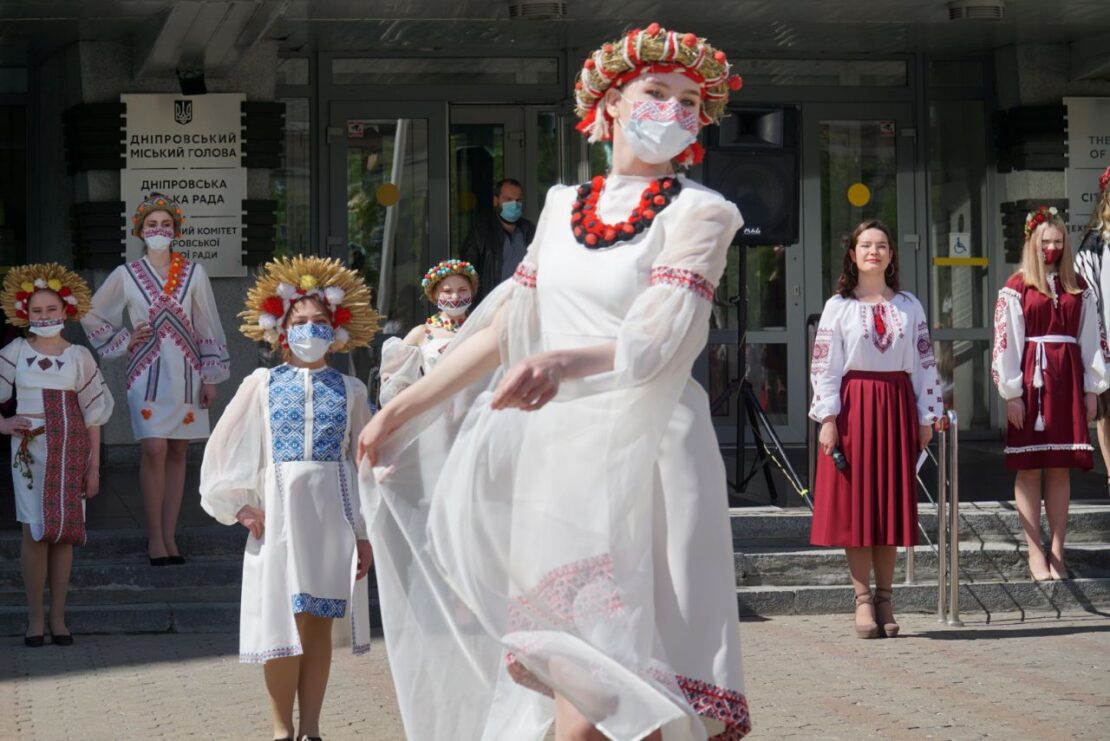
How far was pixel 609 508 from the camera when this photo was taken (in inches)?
167

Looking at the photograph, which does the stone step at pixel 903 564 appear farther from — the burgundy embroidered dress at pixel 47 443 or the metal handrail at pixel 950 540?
the burgundy embroidered dress at pixel 47 443

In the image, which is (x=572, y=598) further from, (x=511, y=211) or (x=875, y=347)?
(x=511, y=211)

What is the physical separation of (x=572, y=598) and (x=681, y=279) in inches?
29.0

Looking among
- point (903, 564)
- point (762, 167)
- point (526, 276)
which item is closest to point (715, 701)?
point (526, 276)

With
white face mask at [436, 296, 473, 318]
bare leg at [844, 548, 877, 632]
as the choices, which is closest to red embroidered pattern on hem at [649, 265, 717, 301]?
bare leg at [844, 548, 877, 632]

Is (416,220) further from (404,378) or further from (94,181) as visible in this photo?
(404,378)

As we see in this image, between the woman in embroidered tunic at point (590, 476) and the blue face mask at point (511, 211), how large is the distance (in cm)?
973

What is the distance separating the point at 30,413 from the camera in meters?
9.20

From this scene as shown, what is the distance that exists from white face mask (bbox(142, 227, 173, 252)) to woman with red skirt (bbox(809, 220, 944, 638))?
351 centimetres

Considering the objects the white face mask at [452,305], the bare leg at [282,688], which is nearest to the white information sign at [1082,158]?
the white face mask at [452,305]

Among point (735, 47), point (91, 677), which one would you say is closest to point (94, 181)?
point (735, 47)

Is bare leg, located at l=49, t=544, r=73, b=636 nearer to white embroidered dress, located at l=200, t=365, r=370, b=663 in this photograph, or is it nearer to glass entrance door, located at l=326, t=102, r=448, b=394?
white embroidered dress, located at l=200, t=365, r=370, b=663

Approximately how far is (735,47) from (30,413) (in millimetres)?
8252

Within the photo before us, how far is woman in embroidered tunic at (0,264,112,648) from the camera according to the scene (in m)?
9.16
